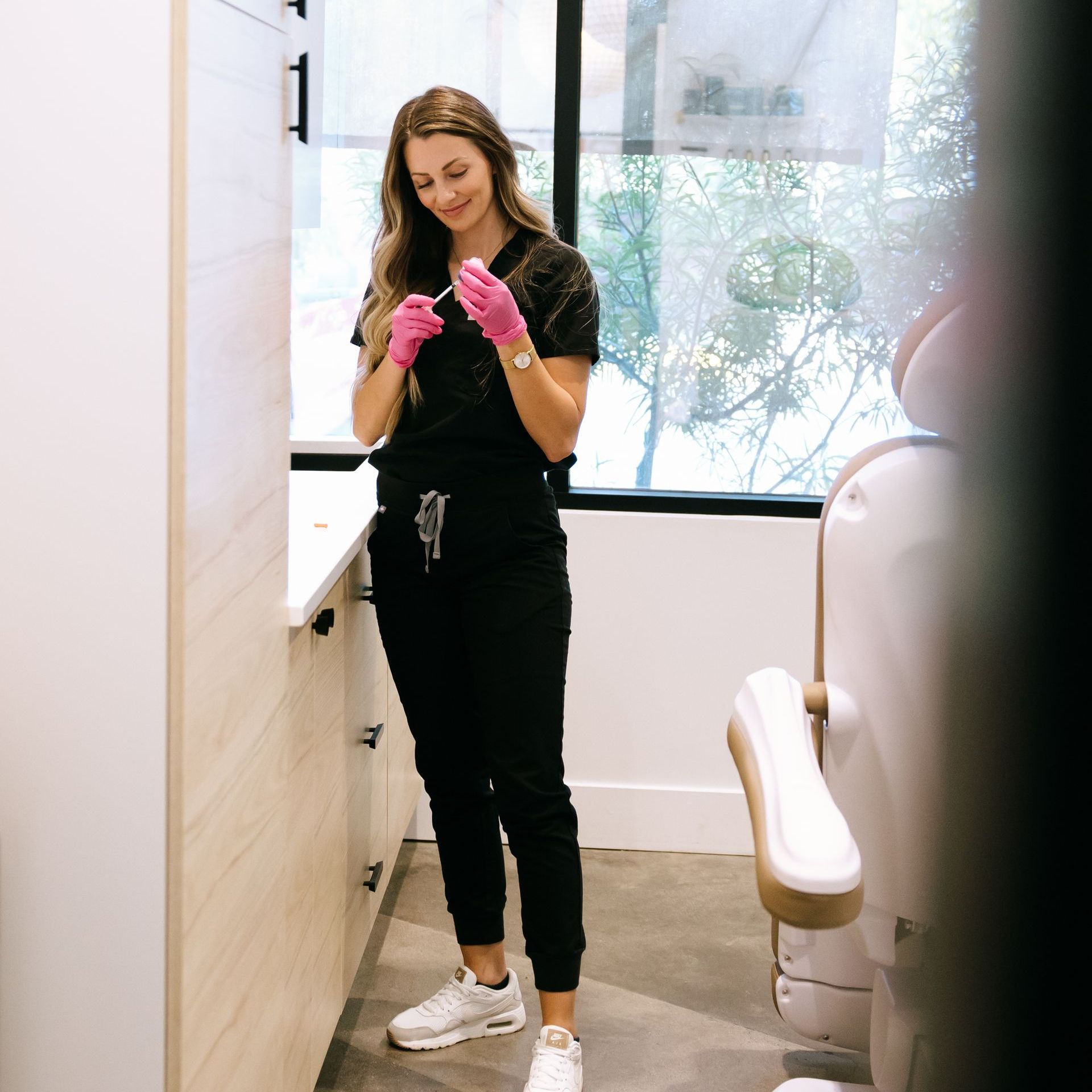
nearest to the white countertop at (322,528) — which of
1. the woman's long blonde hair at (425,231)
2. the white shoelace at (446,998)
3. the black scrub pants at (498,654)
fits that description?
the black scrub pants at (498,654)

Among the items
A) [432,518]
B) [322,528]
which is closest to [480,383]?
Result: [432,518]

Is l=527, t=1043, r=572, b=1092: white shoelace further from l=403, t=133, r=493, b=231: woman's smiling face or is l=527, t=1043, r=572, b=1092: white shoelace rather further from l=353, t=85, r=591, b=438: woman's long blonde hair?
l=403, t=133, r=493, b=231: woman's smiling face

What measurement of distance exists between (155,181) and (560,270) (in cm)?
88

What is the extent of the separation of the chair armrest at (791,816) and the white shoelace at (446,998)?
0.96 meters

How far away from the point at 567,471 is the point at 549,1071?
138cm

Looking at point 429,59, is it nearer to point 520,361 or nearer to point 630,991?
point 520,361

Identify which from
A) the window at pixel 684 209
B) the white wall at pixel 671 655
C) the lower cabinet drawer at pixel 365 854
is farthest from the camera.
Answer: the white wall at pixel 671 655

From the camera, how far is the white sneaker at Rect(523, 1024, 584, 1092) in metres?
1.71

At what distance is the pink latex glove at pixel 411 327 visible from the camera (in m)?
1.62

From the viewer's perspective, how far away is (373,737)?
6.32 feet

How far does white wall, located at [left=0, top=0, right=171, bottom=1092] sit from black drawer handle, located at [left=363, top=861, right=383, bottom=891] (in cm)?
94

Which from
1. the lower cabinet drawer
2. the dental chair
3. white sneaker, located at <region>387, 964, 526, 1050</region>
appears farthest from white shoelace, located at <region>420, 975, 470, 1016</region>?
the dental chair

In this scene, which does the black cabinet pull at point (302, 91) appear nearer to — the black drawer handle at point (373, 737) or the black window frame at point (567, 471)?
the black drawer handle at point (373, 737)

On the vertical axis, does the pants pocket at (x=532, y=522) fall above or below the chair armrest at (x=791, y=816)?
above
